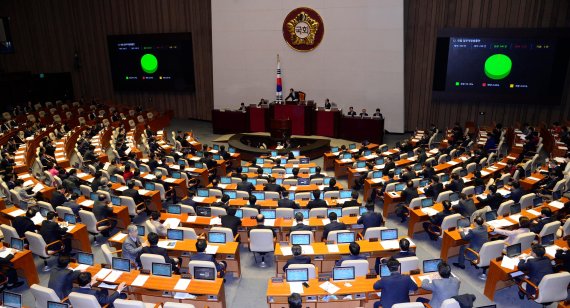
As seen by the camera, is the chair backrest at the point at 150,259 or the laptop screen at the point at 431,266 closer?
the laptop screen at the point at 431,266

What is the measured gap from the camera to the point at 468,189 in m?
12.2

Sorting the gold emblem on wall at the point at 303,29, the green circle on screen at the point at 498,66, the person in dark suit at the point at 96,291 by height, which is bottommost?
the person in dark suit at the point at 96,291

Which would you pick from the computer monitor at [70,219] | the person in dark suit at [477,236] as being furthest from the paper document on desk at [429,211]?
the computer monitor at [70,219]

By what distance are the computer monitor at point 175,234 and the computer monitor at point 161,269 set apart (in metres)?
1.53

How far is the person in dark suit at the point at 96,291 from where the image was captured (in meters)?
7.08

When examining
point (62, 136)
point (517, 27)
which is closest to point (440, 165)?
point (517, 27)

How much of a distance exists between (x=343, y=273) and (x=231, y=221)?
3.36m

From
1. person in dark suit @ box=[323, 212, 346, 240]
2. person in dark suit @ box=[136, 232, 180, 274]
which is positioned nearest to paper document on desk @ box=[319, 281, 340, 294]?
person in dark suit @ box=[323, 212, 346, 240]

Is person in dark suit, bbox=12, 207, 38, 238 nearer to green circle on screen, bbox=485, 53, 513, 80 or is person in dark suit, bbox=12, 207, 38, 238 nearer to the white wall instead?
the white wall

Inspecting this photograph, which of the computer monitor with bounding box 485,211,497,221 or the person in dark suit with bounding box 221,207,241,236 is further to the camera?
the computer monitor with bounding box 485,211,497,221

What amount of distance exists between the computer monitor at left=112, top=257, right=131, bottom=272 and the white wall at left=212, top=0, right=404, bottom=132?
1847 cm

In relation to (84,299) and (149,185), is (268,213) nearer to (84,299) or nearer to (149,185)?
(149,185)

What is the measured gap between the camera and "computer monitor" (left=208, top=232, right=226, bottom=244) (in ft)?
30.0

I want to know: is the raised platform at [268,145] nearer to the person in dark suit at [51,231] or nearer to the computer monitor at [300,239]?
the computer monitor at [300,239]
